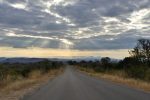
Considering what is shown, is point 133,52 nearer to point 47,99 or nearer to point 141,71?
point 141,71

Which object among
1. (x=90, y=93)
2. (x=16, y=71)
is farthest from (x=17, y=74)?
(x=90, y=93)

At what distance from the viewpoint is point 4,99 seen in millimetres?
15711

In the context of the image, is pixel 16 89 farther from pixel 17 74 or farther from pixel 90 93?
pixel 17 74

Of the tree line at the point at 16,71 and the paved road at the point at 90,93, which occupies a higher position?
the tree line at the point at 16,71

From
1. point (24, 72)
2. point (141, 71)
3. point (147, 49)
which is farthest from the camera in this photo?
point (147, 49)

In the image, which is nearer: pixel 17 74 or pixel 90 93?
pixel 90 93

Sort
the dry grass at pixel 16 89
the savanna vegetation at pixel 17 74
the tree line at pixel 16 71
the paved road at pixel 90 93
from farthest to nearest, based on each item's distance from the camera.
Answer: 1. the tree line at pixel 16 71
2. the savanna vegetation at pixel 17 74
3. the dry grass at pixel 16 89
4. the paved road at pixel 90 93

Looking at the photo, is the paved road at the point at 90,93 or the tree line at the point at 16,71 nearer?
the paved road at the point at 90,93

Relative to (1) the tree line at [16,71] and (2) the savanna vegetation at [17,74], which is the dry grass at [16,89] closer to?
(2) the savanna vegetation at [17,74]

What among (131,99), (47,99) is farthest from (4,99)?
(131,99)

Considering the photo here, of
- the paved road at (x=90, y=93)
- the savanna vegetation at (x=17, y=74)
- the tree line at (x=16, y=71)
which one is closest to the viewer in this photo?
the paved road at (x=90, y=93)

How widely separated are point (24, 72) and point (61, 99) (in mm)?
37912

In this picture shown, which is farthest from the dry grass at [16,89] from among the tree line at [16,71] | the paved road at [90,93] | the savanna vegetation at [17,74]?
the tree line at [16,71]

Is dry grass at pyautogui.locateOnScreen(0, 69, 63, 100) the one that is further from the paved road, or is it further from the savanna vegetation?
the paved road
